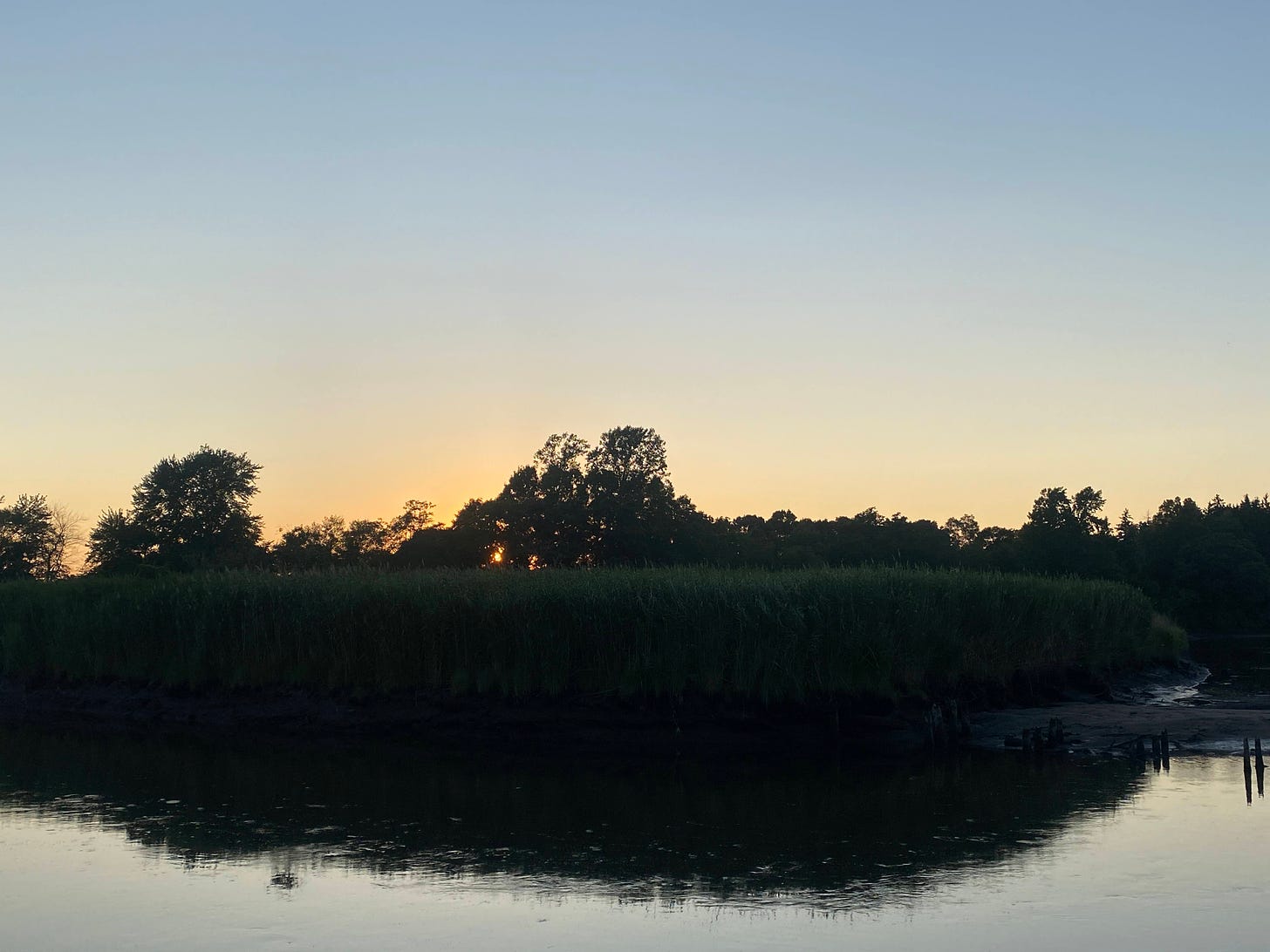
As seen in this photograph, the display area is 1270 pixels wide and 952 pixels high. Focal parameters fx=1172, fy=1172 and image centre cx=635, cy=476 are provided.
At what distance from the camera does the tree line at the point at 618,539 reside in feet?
211

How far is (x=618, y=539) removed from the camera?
6344 cm

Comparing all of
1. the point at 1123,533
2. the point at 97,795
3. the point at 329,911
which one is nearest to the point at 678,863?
the point at 329,911

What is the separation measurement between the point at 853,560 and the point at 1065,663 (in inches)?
1756

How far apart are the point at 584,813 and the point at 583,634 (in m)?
7.81

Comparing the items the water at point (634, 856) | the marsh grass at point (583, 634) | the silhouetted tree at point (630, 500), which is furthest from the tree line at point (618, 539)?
the water at point (634, 856)

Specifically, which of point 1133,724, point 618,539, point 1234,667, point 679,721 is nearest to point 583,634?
point 679,721

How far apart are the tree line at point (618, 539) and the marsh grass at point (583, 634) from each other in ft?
90.8

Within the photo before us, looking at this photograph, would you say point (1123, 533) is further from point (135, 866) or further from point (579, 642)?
point (135, 866)

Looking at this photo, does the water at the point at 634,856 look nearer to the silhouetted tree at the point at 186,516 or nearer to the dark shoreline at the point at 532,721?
the dark shoreline at the point at 532,721

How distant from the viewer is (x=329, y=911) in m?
10.5

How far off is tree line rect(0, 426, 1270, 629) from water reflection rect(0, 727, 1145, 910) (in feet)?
122

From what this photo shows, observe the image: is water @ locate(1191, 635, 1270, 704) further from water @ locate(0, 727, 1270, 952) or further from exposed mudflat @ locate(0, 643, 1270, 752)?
water @ locate(0, 727, 1270, 952)

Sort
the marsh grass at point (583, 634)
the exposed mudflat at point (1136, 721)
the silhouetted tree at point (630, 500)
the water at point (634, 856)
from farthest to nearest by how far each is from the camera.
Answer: the silhouetted tree at point (630, 500), the marsh grass at point (583, 634), the exposed mudflat at point (1136, 721), the water at point (634, 856)

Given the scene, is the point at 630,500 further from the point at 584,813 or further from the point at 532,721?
the point at 584,813
